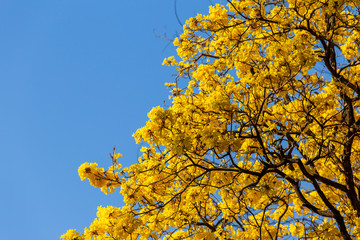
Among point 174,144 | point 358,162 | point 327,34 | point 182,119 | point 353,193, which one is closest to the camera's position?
point 174,144

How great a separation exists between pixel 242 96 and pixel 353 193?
2124 millimetres

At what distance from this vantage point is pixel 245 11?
237 inches

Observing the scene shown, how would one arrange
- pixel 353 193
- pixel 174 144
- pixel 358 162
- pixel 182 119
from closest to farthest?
1. pixel 174 144
2. pixel 182 119
3. pixel 353 193
4. pixel 358 162

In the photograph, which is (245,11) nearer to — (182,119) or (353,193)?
(182,119)

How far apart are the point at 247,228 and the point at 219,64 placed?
2.69 m

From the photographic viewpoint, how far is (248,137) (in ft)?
13.5

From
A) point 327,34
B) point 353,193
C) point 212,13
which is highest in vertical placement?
point 212,13

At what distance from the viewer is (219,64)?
5750 mm

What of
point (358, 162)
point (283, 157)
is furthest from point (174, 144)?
point (358, 162)

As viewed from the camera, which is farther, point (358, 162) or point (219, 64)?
point (358, 162)

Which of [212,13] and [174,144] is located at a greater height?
[212,13]

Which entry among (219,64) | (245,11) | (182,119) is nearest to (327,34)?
(245,11)

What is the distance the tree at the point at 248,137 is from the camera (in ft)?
13.8

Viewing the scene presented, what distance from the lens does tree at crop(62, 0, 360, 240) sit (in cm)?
422
